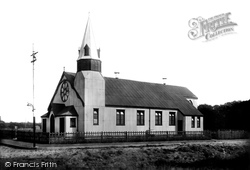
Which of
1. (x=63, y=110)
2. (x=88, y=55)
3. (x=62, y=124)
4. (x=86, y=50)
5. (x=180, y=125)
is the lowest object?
(x=180, y=125)

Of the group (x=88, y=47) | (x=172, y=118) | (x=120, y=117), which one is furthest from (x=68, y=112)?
(x=172, y=118)

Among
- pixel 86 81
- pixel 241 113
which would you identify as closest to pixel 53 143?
pixel 86 81

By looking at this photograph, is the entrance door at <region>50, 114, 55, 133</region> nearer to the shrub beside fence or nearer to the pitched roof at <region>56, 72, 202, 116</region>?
the shrub beside fence

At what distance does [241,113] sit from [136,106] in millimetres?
23604

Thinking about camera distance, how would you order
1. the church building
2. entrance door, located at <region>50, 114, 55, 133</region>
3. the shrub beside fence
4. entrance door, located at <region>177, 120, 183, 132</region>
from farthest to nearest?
entrance door, located at <region>177, 120, 183, 132</region>
entrance door, located at <region>50, 114, 55, 133</region>
the church building
the shrub beside fence

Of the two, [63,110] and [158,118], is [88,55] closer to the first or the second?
[63,110]

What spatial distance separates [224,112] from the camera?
58.2 m

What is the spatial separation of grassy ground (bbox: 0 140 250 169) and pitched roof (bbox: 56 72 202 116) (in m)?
10.7

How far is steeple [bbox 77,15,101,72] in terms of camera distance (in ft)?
120

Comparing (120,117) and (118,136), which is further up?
(120,117)

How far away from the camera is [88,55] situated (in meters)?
36.6

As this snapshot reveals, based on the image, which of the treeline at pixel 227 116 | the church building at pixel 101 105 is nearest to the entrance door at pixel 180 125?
the church building at pixel 101 105

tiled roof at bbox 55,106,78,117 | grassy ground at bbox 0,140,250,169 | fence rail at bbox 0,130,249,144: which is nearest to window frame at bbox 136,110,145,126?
fence rail at bbox 0,130,249,144

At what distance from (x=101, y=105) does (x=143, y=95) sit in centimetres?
902
